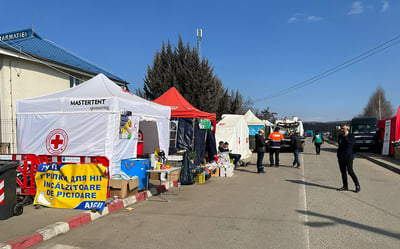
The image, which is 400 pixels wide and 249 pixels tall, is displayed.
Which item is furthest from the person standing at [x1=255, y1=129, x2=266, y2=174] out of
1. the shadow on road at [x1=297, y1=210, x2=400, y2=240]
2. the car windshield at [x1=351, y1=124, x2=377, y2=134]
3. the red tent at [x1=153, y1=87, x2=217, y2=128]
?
the car windshield at [x1=351, y1=124, x2=377, y2=134]

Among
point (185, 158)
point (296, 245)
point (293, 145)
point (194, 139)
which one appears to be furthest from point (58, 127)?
point (293, 145)

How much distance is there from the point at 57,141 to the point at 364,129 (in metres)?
23.2

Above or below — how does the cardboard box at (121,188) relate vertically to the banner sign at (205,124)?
below

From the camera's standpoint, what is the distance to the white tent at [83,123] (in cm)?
815

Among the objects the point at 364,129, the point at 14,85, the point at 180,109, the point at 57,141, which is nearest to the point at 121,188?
the point at 57,141

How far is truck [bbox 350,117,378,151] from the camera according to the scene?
22.8 metres

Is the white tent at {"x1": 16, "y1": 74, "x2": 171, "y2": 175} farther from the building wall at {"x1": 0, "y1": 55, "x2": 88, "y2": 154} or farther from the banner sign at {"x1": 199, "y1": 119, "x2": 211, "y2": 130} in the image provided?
the banner sign at {"x1": 199, "y1": 119, "x2": 211, "y2": 130}

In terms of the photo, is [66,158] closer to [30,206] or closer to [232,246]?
[30,206]

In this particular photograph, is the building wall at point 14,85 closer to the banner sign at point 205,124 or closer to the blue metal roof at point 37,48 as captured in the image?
the blue metal roof at point 37,48

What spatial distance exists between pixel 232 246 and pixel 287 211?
96.9 inches

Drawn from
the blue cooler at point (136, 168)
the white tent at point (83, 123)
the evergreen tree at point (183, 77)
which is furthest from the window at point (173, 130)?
the evergreen tree at point (183, 77)

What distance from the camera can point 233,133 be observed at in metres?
18.3

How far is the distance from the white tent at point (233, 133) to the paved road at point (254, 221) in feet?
29.9

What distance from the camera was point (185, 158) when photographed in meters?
9.77
